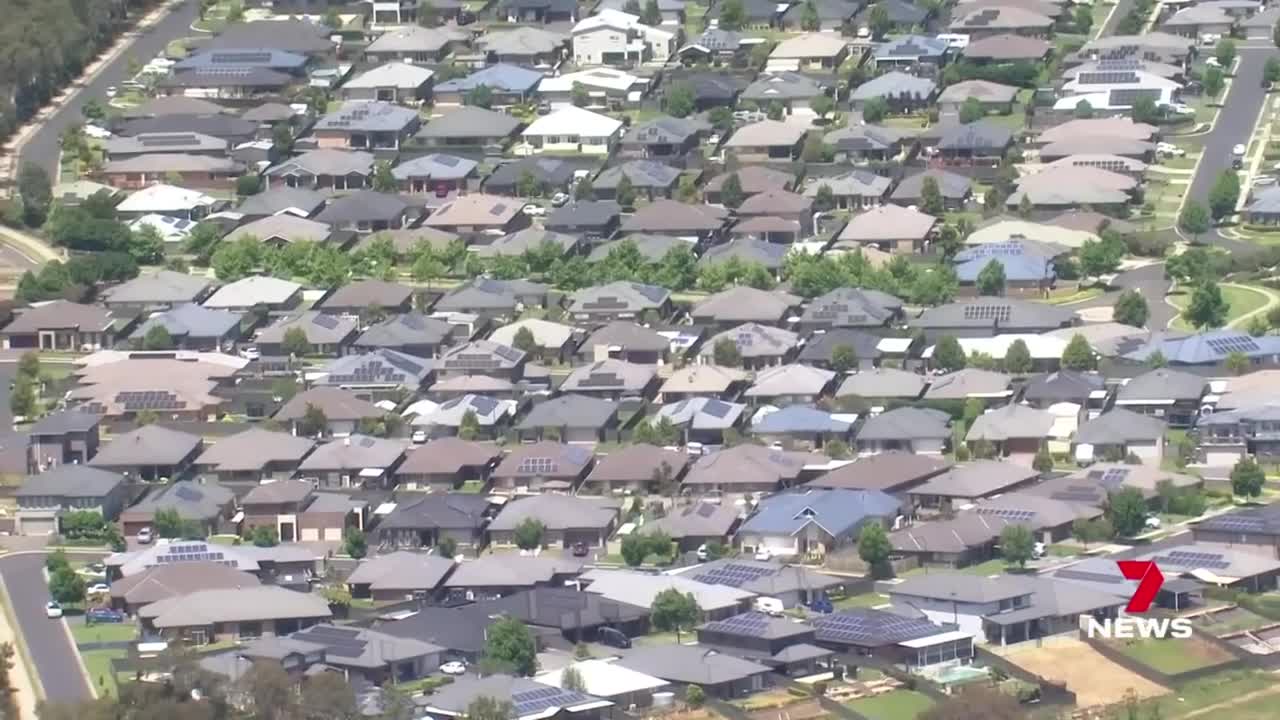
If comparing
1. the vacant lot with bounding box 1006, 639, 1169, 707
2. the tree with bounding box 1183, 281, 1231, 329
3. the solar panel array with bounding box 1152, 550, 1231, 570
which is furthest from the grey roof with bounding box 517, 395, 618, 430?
the vacant lot with bounding box 1006, 639, 1169, 707

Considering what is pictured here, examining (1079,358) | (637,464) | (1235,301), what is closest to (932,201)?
(1235,301)

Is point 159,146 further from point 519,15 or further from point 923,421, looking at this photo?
point 923,421

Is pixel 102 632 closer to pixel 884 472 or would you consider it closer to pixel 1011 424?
pixel 884 472

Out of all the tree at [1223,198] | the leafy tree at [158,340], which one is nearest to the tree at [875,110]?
the tree at [1223,198]

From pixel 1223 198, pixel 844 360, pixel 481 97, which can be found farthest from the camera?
pixel 481 97

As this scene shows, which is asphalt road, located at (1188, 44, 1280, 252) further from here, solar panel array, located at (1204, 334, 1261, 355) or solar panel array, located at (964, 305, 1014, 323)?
solar panel array, located at (1204, 334, 1261, 355)

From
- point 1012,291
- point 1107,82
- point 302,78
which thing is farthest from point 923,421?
point 302,78
